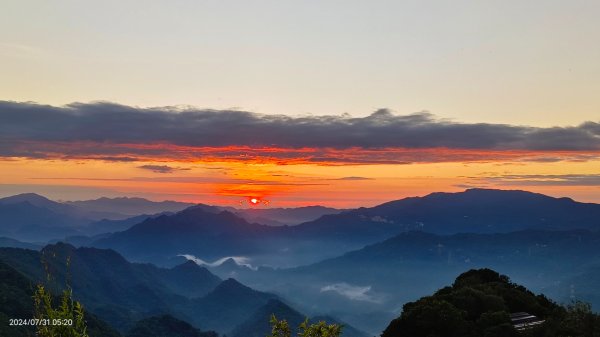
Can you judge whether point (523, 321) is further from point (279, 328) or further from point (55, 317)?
point (55, 317)

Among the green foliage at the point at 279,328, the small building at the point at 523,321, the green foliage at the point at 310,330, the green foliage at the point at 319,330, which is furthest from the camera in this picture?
the small building at the point at 523,321

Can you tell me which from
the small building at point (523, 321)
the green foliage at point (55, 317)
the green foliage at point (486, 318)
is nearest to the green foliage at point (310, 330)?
the green foliage at point (55, 317)

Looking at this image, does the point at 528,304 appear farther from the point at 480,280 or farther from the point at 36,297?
the point at 36,297

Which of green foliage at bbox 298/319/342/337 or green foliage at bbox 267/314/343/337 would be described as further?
green foliage at bbox 267/314/343/337

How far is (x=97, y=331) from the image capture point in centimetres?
19812

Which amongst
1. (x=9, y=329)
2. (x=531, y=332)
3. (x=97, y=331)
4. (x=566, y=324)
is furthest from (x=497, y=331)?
(x=97, y=331)

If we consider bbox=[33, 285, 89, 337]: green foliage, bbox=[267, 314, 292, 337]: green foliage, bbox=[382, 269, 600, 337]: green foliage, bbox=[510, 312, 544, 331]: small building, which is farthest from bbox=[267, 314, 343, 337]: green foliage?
bbox=[510, 312, 544, 331]: small building

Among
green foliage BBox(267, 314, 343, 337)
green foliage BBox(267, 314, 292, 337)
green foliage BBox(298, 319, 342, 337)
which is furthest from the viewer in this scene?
green foliage BBox(267, 314, 292, 337)

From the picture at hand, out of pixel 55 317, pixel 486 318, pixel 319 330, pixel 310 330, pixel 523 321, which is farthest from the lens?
pixel 523 321

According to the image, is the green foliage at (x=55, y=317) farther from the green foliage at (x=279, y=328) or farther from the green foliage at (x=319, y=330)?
the green foliage at (x=319, y=330)

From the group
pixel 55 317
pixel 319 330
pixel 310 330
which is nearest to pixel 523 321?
pixel 319 330

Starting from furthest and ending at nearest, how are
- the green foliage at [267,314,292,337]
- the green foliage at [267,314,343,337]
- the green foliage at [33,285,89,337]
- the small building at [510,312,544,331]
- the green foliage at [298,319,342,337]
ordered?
the small building at [510,312,544,331]
the green foliage at [267,314,292,337]
the green foliage at [267,314,343,337]
the green foliage at [298,319,342,337]
the green foliage at [33,285,89,337]

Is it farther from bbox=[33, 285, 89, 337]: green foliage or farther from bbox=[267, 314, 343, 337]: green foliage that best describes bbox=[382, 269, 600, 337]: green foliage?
bbox=[33, 285, 89, 337]: green foliage

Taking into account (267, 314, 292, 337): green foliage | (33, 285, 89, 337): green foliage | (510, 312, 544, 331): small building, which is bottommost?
(510, 312, 544, 331): small building
